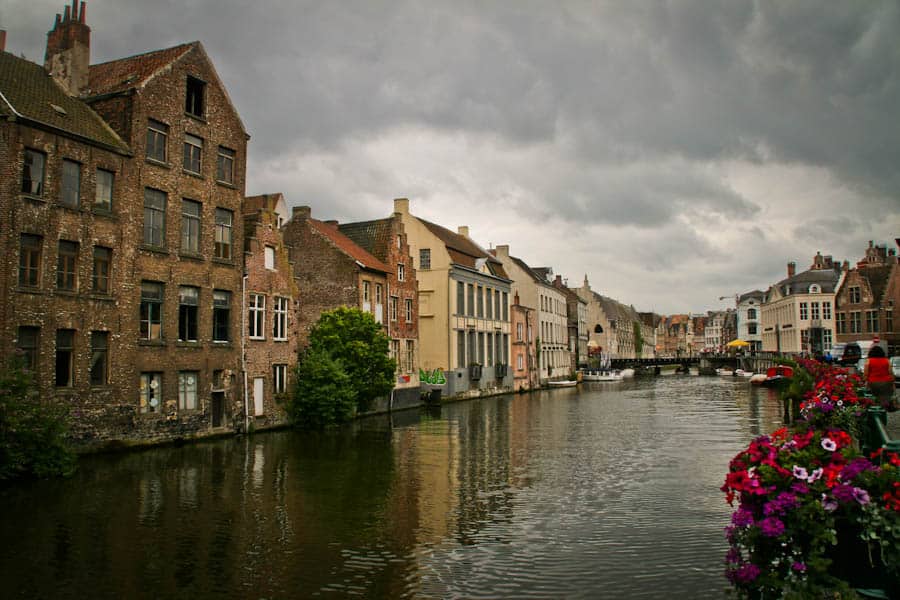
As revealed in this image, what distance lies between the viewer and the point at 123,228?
25969 mm

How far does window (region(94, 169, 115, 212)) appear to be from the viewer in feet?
82.6

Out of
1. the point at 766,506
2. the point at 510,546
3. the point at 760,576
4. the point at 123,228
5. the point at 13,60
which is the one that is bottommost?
the point at 510,546

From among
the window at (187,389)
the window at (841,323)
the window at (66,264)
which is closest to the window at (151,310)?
the window at (187,389)

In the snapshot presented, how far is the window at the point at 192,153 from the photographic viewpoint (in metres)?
29.3

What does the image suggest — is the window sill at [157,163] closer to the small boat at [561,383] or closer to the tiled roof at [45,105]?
the tiled roof at [45,105]

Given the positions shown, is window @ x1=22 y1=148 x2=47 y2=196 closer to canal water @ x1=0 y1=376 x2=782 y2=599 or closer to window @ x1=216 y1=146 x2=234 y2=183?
window @ x1=216 y1=146 x2=234 y2=183

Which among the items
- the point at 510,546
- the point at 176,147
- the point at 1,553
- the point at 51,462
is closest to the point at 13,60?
the point at 176,147

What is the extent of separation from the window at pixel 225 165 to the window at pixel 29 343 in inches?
431

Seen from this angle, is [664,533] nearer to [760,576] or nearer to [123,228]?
[760,576]

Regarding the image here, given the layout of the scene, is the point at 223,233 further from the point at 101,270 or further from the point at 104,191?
the point at 101,270

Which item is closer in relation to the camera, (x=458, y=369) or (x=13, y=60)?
(x=13, y=60)

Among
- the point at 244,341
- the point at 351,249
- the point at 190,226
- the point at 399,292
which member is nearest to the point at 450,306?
the point at 399,292

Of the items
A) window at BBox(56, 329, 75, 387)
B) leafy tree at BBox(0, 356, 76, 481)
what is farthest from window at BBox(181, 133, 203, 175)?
leafy tree at BBox(0, 356, 76, 481)

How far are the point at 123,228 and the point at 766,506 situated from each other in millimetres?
25380
